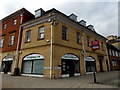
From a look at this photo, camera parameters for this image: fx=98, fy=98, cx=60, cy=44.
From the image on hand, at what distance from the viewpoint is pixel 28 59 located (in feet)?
42.3

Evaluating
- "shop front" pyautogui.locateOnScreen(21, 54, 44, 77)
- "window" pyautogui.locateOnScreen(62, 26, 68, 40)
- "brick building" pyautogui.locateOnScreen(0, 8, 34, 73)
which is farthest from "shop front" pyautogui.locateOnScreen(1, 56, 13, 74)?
"window" pyautogui.locateOnScreen(62, 26, 68, 40)

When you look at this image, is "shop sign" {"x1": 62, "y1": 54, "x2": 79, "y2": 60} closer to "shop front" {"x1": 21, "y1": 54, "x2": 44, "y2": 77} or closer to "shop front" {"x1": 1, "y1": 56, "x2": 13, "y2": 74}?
"shop front" {"x1": 21, "y1": 54, "x2": 44, "y2": 77}

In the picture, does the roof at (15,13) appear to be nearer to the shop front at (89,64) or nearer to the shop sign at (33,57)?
the shop sign at (33,57)

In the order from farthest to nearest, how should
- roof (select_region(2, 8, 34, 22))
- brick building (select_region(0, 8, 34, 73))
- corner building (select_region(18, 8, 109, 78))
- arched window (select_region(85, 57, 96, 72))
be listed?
roof (select_region(2, 8, 34, 22)) < arched window (select_region(85, 57, 96, 72)) < brick building (select_region(0, 8, 34, 73)) < corner building (select_region(18, 8, 109, 78))

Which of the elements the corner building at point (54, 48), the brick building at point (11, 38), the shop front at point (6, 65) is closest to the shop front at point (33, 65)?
the corner building at point (54, 48)

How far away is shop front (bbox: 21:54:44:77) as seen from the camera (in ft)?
37.5

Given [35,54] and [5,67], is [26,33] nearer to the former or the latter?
[35,54]

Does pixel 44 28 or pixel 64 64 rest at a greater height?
pixel 44 28

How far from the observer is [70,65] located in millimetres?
12602

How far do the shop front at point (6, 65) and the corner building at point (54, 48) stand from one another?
8.94 feet

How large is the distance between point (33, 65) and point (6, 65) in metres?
6.53

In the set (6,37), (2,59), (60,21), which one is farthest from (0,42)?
(60,21)

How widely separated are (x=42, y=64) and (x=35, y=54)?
70.0 inches

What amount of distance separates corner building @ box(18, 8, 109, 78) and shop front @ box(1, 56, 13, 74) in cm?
273
